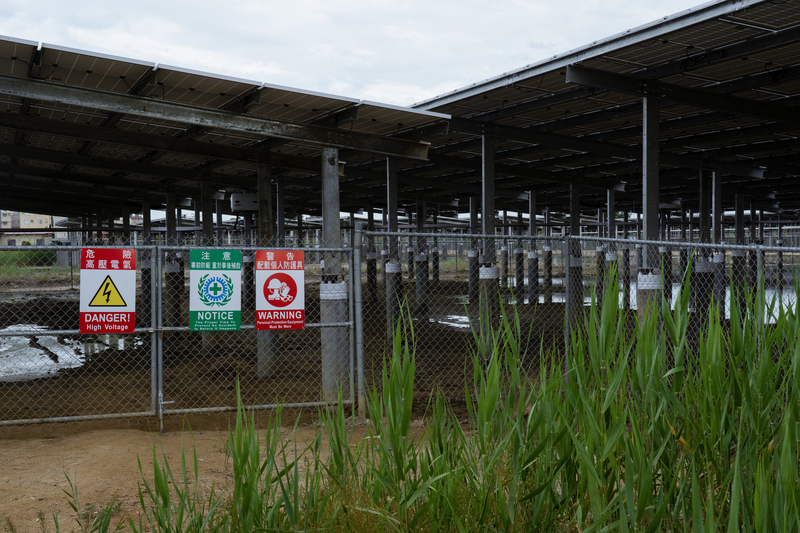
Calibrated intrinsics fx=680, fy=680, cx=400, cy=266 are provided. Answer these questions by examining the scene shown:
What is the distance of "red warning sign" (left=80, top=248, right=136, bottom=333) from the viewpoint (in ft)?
22.3

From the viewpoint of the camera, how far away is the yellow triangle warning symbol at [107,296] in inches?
271

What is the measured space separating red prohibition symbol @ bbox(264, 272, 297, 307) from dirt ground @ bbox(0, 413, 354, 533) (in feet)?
4.53

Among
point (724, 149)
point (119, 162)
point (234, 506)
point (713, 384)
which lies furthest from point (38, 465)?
point (724, 149)

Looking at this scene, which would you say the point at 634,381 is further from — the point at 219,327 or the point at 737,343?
the point at 219,327

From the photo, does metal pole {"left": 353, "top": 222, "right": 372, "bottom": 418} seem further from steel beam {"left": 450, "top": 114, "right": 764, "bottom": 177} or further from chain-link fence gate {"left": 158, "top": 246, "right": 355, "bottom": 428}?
steel beam {"left": 450, "top": 114, "right": 764, "bottom": 177}

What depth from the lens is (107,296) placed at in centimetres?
691

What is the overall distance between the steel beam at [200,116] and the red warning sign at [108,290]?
1919 mm

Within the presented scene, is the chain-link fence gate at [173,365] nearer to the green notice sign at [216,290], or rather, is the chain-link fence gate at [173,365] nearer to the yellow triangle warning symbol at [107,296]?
the green notice sign at [216,290]

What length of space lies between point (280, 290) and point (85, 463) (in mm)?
2584

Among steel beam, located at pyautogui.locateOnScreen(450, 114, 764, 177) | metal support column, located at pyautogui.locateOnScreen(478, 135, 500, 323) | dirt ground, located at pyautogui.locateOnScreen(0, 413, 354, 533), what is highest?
steel beam, located at pyautogui.locateOnScreen(450, 114, 764, 177)

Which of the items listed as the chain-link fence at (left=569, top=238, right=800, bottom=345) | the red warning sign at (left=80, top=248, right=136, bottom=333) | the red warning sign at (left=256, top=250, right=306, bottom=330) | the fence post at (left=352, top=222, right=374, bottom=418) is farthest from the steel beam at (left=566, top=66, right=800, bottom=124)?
the red warning sign at (left=80, top=248, right=136, bottom=333)

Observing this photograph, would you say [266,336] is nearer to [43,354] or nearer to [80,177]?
[43,354]

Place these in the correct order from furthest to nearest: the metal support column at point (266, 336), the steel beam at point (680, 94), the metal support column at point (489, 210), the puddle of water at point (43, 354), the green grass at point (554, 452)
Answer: the metal support column at point (489, 210), the puddle of water at point (43, 354), the metal support column at point (266, 336), the steel beam at point (680, 94), the green grass at point (554, 452)

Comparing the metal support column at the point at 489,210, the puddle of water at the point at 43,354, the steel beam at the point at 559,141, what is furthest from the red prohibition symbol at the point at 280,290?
the steel beam at the point at 559,141
